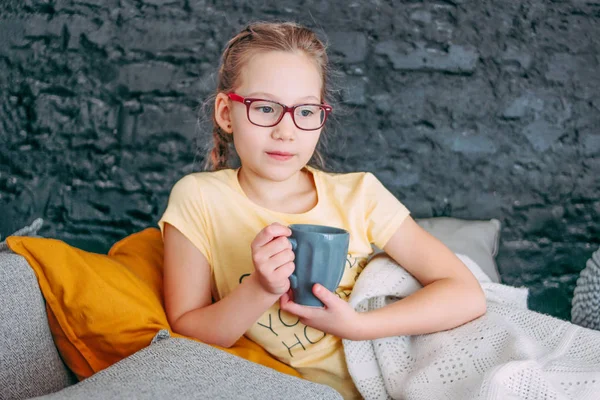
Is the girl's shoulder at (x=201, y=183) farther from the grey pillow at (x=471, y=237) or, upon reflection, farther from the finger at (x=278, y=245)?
the grey pillow at (x=471, y=237)

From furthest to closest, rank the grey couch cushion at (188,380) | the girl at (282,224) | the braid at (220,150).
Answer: the braid at (220,150) < the girl at (282,224) < the grey couch cushion at (188,380)

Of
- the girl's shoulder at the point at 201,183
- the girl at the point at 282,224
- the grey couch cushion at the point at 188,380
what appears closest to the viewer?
the grey couch cushion at the point at 188,380

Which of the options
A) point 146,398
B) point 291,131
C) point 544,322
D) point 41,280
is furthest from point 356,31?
point 146,398

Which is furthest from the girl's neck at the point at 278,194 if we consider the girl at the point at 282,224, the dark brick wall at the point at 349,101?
the dark brick wall at the point at 349,101

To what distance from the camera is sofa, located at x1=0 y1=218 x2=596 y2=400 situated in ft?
2.99

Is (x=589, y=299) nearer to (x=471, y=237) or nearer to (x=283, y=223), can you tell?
(x=471, y=237)

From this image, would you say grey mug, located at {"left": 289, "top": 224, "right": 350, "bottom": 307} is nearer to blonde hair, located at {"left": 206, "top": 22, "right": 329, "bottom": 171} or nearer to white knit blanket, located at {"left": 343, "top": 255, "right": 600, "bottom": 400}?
white knit blanket, located at {"left": 343, "top": 255, "right": 600, "bottom": 400}

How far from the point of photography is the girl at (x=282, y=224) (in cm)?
133

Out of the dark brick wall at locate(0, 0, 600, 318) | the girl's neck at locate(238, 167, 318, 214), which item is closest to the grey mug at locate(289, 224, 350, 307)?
the girl's neck at locate(238, 167, 318, 214)

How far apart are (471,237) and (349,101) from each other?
81 centimetres

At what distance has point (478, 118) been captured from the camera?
2604 millimetres

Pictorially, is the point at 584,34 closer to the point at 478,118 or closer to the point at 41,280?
the point at 478,118

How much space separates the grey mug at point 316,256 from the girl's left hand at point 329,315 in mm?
20

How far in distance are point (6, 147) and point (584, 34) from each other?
7.79ft
